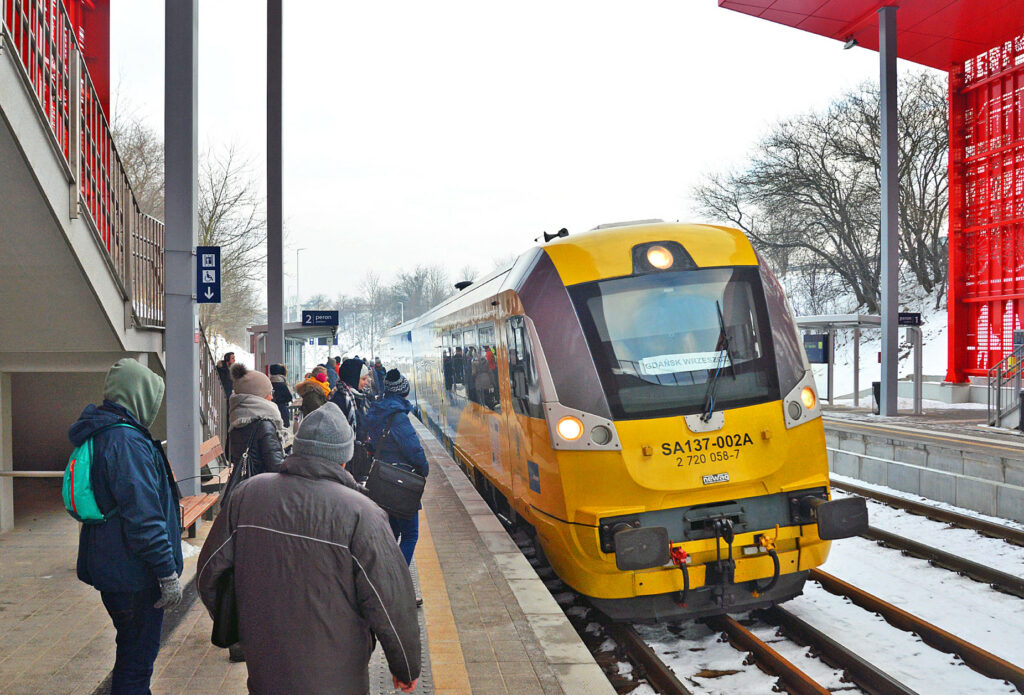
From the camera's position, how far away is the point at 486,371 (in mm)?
9102

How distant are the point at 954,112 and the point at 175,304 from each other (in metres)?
24.7

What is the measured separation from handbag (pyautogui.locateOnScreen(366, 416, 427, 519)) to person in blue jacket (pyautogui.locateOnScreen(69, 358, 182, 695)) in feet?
6.65

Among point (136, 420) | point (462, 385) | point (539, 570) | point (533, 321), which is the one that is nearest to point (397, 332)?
point (462, 385)

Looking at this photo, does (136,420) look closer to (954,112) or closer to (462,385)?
(462,385)

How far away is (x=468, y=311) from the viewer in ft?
36.1

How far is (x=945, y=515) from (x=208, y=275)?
896 cm

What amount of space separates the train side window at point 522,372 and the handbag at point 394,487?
108 cm

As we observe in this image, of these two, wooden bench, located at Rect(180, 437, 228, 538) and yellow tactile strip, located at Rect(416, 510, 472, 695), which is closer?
→ yellow tactile strip, located at Rect(416, 510, 472, 695)

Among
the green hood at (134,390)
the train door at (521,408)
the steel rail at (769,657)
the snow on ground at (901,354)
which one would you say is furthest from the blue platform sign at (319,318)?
the snow on ground at (901,354)

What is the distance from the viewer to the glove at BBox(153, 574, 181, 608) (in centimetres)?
359

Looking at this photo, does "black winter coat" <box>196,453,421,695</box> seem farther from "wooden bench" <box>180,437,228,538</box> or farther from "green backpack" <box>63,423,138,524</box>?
"wooden bench" <box>180,437,228,538</box>

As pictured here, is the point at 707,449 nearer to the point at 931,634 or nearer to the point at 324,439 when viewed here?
the point at 931,634

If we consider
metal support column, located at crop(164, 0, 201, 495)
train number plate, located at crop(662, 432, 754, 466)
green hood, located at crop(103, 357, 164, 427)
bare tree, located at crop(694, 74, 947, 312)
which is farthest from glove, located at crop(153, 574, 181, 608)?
bare tree, located at crop(694, 74, 947, 312)

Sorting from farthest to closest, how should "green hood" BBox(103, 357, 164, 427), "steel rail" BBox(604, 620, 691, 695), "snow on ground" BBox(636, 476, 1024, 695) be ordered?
"snow on ground" BBox(636, 476, 1024, 695) < "steel rail" BBox(604, 620, 691, 695) < "green hood" BBox(103, 357, 164, 427)
